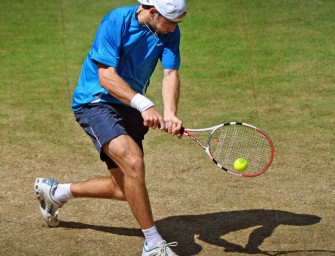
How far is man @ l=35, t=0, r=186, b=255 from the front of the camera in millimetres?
4535

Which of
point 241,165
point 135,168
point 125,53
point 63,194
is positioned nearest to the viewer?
point 135,168

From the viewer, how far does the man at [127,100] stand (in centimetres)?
454

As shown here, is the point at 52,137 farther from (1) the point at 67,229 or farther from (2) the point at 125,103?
(2) the point at 125,103

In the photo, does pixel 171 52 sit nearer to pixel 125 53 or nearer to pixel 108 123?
pixel 125 53

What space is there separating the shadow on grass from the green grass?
2 centimetres

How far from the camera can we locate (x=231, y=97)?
896cm

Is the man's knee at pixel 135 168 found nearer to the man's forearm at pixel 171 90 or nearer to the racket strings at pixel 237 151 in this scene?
the man's forearm at pixel 171 90

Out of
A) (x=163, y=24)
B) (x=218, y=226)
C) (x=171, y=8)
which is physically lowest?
(x=218, y=226)

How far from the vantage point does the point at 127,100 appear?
4613 mm

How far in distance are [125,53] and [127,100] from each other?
0.46m

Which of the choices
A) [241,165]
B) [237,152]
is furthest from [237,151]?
[241,165]

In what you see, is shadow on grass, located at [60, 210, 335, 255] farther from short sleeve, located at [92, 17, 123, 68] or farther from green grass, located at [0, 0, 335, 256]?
short sleeve, located at [92, 17, 123, 68]

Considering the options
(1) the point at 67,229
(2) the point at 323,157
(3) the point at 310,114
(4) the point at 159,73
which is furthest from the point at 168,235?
(4) the point at 159,73

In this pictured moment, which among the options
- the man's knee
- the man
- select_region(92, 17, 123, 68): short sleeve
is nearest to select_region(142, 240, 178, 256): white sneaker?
the man
